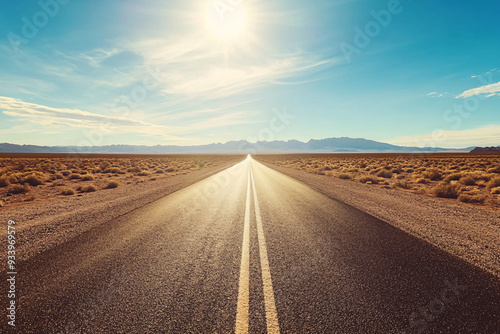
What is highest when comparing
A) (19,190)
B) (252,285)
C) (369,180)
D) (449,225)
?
(252,285)

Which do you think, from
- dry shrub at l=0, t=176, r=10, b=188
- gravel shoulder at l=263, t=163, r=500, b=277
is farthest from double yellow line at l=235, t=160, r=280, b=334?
dry shrub at l=0, t=176, r=10, b=188

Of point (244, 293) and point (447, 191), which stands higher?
point (244, 293)

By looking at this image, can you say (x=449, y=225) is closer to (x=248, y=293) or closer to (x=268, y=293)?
(x=268, y=293)

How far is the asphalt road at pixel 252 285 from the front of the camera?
253 cm

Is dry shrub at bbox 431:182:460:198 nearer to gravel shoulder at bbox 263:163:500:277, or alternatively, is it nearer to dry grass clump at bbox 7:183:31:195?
gravel shoulder at bbox 263:163:500:277

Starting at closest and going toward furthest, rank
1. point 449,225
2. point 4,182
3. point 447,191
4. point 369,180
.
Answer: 1. point 449,225
2. point 447,191
3. point 4,182
4. point 369,180

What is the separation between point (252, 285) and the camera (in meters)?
3.28

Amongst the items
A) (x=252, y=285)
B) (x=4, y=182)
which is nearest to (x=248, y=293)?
(x=252, y=285)

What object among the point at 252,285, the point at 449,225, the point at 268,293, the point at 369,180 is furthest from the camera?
the point at 369,180

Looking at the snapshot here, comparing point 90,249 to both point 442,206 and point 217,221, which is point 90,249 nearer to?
point 217,221

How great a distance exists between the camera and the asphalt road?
2533mm

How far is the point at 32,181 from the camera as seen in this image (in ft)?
53.4

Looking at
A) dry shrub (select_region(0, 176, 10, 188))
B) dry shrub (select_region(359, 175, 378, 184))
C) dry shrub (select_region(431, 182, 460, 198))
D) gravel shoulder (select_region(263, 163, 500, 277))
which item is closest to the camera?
gravel shoulder (select_region(263, 163, 500, 277))

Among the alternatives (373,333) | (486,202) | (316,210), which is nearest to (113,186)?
(316,210)
